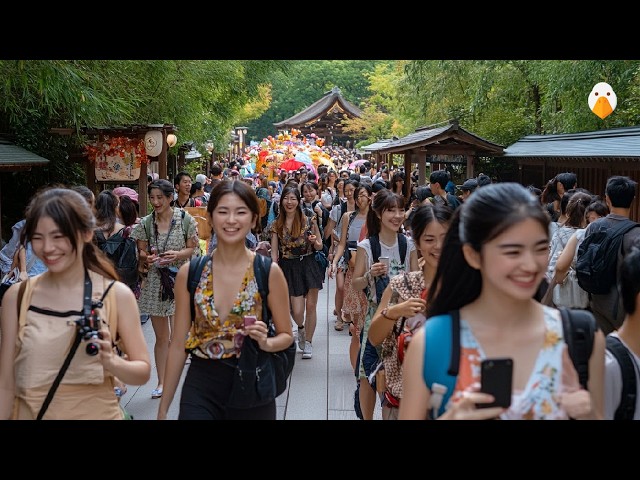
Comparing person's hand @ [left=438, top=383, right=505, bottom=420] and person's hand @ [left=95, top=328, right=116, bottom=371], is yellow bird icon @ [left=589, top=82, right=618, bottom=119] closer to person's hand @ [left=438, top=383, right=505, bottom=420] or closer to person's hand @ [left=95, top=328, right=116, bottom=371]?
person's hand @ [left=95, top=328, right=116, bottom=371]

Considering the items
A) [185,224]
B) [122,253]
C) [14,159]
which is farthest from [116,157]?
[122,253]

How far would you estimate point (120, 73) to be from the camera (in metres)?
11.3

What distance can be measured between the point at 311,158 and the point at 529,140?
41.2 feet

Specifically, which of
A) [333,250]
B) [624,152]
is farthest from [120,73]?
[624,152]

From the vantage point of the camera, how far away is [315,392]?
22.9 ft

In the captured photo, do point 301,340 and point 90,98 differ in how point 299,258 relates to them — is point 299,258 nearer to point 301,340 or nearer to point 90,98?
point 301,340

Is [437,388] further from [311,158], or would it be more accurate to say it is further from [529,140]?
[311,158]

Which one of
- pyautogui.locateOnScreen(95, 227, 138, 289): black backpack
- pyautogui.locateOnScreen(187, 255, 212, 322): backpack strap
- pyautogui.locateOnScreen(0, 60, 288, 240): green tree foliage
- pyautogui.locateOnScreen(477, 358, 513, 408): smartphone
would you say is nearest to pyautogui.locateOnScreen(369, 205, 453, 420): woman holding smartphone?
pyautogui.locateOnScreen(187, 255, 212, 322): backpack strap

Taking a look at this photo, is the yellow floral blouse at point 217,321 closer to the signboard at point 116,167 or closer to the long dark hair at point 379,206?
the long dark hair at point 379,206

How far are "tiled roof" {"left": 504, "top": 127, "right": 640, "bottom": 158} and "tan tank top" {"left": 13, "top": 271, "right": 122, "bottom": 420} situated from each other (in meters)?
8.17

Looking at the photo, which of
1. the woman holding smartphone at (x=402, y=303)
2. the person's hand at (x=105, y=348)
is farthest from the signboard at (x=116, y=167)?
the person's hand at (x=105, y=348)

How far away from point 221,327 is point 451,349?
5.00 ft

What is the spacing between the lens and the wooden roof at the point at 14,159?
9.09 m

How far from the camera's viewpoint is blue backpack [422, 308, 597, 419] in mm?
2291
